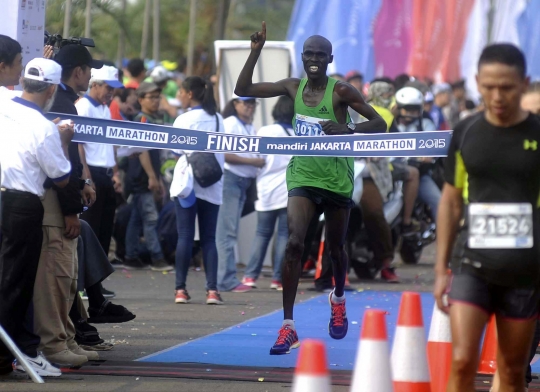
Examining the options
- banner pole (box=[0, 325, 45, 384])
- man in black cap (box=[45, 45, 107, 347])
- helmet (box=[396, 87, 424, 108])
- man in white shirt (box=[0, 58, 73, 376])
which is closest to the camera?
banner pole (box=[0, 325, 45, 384])

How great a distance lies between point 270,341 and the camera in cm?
869

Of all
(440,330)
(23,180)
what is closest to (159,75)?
(23,180)

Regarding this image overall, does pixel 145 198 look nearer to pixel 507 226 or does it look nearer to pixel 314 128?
pixel 314 128

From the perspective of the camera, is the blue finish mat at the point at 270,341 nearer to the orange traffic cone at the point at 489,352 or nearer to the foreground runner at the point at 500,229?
the orange traffic cone at the point at 489,352

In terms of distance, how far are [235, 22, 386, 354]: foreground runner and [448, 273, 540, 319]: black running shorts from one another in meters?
2.92

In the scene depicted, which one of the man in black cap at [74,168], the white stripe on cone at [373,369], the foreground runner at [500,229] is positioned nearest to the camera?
the foreground runner at [500,229]

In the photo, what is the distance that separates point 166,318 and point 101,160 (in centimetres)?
176

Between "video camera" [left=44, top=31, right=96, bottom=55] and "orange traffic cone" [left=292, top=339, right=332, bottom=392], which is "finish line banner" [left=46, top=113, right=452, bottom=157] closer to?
"video camera" [left=44, top=31, right=96, bottom=55]

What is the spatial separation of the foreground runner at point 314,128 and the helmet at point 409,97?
5.89m

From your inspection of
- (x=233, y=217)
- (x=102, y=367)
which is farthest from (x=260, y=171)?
(x=102, y=367)

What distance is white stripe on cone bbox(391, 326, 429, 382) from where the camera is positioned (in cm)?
560

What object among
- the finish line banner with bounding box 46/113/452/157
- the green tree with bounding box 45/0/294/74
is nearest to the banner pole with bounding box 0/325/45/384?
the finish line banner with bounding box 46/113/452/157

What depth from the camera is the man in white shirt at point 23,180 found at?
6746 mm

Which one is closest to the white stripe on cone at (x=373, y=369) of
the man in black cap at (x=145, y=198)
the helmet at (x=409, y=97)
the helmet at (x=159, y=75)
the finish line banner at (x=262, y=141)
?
the finish line banner at (x=262, y=141)
